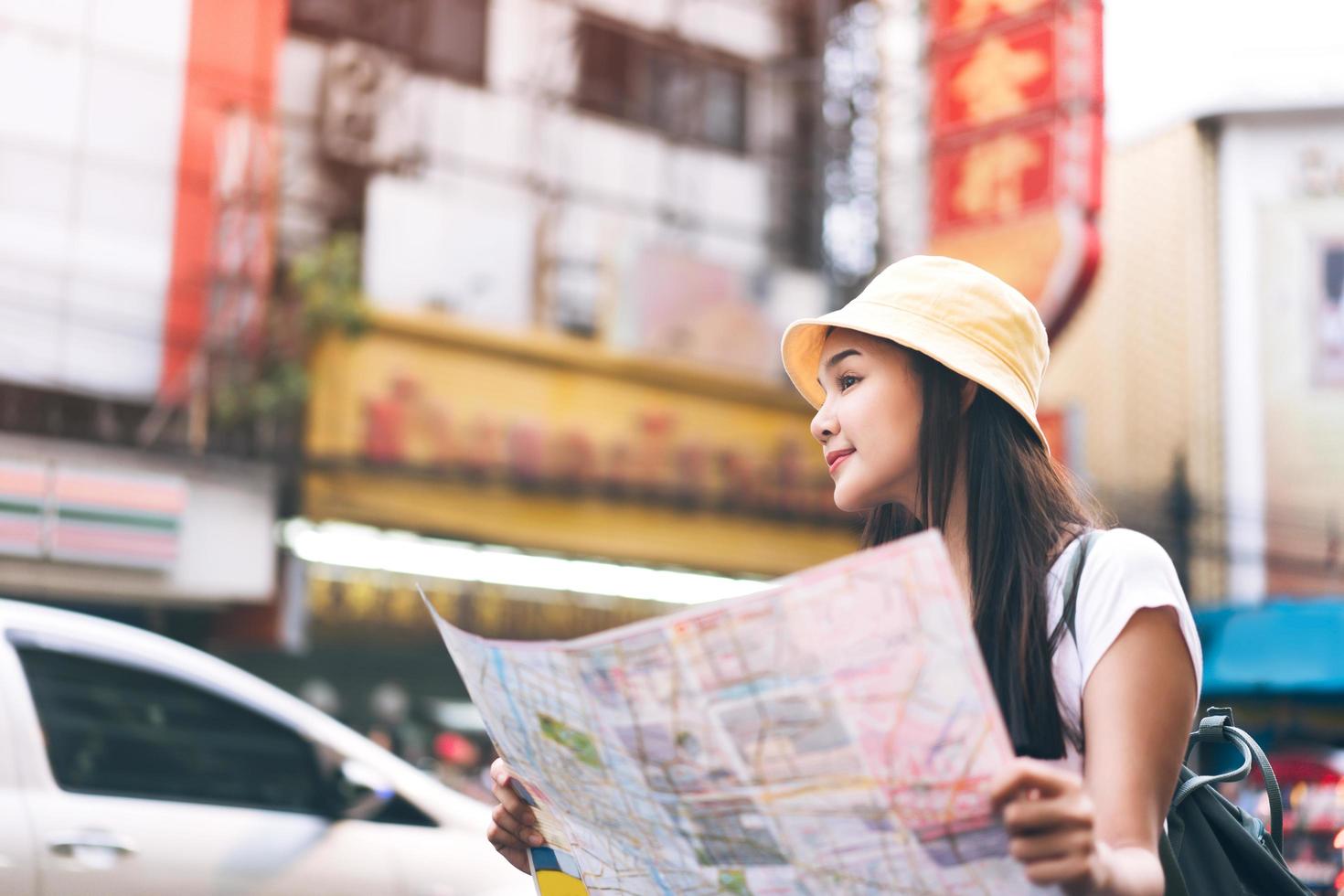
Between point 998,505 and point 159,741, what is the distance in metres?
2.64

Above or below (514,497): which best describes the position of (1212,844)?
below

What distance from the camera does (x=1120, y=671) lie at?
131 cm

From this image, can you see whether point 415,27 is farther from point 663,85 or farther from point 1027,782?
point 1027,782

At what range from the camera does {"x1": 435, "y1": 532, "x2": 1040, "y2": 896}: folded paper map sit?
1069 mm

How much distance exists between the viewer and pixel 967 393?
159 centimetres

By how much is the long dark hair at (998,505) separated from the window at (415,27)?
13.0 metres

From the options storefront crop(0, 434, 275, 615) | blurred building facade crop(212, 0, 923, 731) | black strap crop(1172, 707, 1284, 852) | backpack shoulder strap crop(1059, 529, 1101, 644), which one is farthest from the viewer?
blurred building facade crop(212, 0, 923, 731)

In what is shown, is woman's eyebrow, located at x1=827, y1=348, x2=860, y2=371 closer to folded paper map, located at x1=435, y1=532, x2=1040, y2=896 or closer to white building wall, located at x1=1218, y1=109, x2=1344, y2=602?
folded paper map, located at x1=435, y1=532, x2=1040, y2=896

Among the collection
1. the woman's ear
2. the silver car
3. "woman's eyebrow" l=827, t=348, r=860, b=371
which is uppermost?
"woman's eyebrow" l=827, t=348, r=860, b=371

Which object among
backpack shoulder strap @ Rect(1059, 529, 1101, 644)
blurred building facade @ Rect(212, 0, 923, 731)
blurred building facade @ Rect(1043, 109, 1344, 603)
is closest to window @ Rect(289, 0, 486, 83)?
blurred building facade @ Rect(212, 0, 923, 731)

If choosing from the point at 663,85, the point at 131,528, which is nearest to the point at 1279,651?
the point at 663,85

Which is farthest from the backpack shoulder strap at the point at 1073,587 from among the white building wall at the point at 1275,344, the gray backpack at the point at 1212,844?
the white building wall at the point at 1275,344

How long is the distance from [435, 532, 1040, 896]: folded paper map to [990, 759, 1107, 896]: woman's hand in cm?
2

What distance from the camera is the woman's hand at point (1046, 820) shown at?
1.07 m
